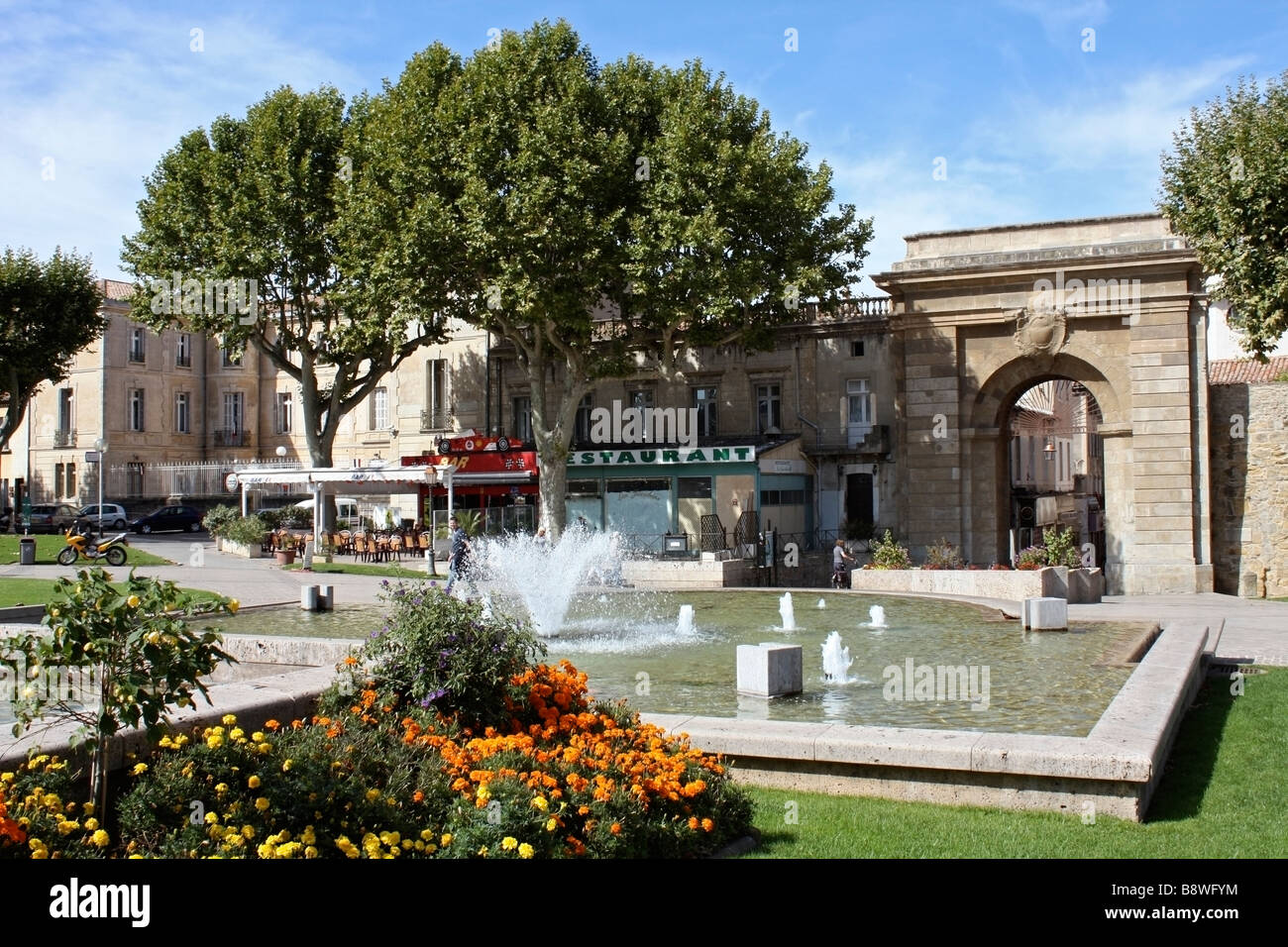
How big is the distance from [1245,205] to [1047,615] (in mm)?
10345

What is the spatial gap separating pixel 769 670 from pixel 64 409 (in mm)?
48274

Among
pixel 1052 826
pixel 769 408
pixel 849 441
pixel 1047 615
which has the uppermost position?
pixel 769 408

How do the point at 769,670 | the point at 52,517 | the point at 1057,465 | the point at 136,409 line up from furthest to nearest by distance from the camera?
the point at 1057,465 < the point at 136,409 < the point at 52,517 < the point at 769,670

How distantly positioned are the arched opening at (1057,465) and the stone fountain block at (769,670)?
33.8 meters

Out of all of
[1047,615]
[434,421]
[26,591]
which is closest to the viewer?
[1047,615]

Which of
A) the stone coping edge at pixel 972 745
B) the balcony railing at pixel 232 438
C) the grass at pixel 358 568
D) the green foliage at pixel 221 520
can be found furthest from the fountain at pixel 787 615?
the balcony railing at pixel 232 438

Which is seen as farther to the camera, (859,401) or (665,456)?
(859,401)

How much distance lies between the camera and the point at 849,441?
35.1 metres

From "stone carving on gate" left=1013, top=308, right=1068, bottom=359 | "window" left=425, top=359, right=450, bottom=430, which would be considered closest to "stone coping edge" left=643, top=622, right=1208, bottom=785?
"stone carving on gate" left=1013, top=308, right=1068, bottom=359

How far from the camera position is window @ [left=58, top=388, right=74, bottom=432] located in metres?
50.2

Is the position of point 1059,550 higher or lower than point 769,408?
lower

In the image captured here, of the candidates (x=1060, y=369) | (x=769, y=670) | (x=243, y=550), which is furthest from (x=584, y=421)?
(x=769, y=670)

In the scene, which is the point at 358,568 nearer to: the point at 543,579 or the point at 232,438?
the point at 543,579

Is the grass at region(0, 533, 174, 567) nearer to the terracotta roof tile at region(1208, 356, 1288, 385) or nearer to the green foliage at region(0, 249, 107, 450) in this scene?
the green foliage at region(0, 249, 107, 450)
